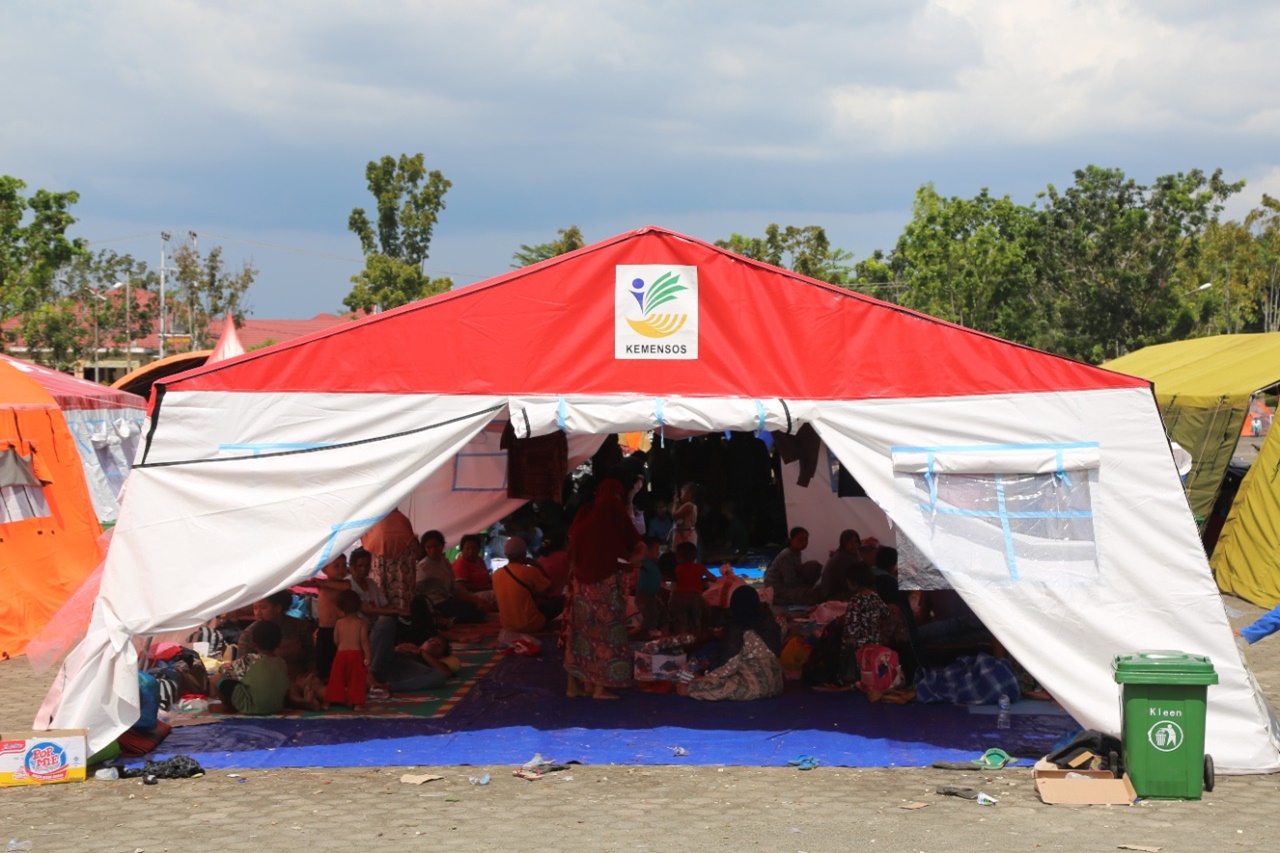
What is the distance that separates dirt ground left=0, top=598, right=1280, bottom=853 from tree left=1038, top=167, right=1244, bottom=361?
3430 cm

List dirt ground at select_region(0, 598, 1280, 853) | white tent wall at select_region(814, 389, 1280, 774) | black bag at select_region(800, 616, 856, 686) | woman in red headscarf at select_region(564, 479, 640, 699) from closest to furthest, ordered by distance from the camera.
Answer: dirt ground at select_region(0, 598, 1280, 853) < white tent wall at select_region(814, 389, 1280, 774) < woman in red headscarf at select_region(564, 479, 640, 699) < black bag at select_region(800, 616, 856, 686)

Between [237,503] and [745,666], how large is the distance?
385 centimetres

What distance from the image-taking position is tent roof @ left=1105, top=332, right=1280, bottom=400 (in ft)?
52.0

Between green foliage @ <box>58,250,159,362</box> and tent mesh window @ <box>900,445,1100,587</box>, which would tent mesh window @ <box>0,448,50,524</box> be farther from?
green foliage @ <box>58,250,159,362</box>

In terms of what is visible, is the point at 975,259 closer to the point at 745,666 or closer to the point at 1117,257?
the point at 1117,257

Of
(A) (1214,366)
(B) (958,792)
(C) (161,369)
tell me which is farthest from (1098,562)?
(C) (161,369)

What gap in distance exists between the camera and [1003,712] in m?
8.91

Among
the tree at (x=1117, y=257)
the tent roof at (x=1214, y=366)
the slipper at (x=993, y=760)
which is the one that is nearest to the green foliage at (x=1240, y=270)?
the tree at (x=1117, y=257)

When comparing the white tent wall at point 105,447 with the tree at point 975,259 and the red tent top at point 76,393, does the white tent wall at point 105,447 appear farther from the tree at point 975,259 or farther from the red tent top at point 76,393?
the tree at point 975,259

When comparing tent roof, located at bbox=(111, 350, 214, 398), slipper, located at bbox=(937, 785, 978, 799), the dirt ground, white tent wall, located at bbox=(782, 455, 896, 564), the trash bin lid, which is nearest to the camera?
the dirt ground

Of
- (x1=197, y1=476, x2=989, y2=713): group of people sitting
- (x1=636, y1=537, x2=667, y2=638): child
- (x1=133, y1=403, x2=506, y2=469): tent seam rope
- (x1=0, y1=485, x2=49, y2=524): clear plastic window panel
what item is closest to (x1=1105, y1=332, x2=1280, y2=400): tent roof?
(x1=636, y1=537, x2=667, y2=638): child

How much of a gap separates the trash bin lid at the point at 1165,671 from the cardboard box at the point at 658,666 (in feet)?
12.1

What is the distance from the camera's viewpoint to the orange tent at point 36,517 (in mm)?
11680

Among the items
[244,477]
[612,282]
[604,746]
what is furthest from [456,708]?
[612,282]
